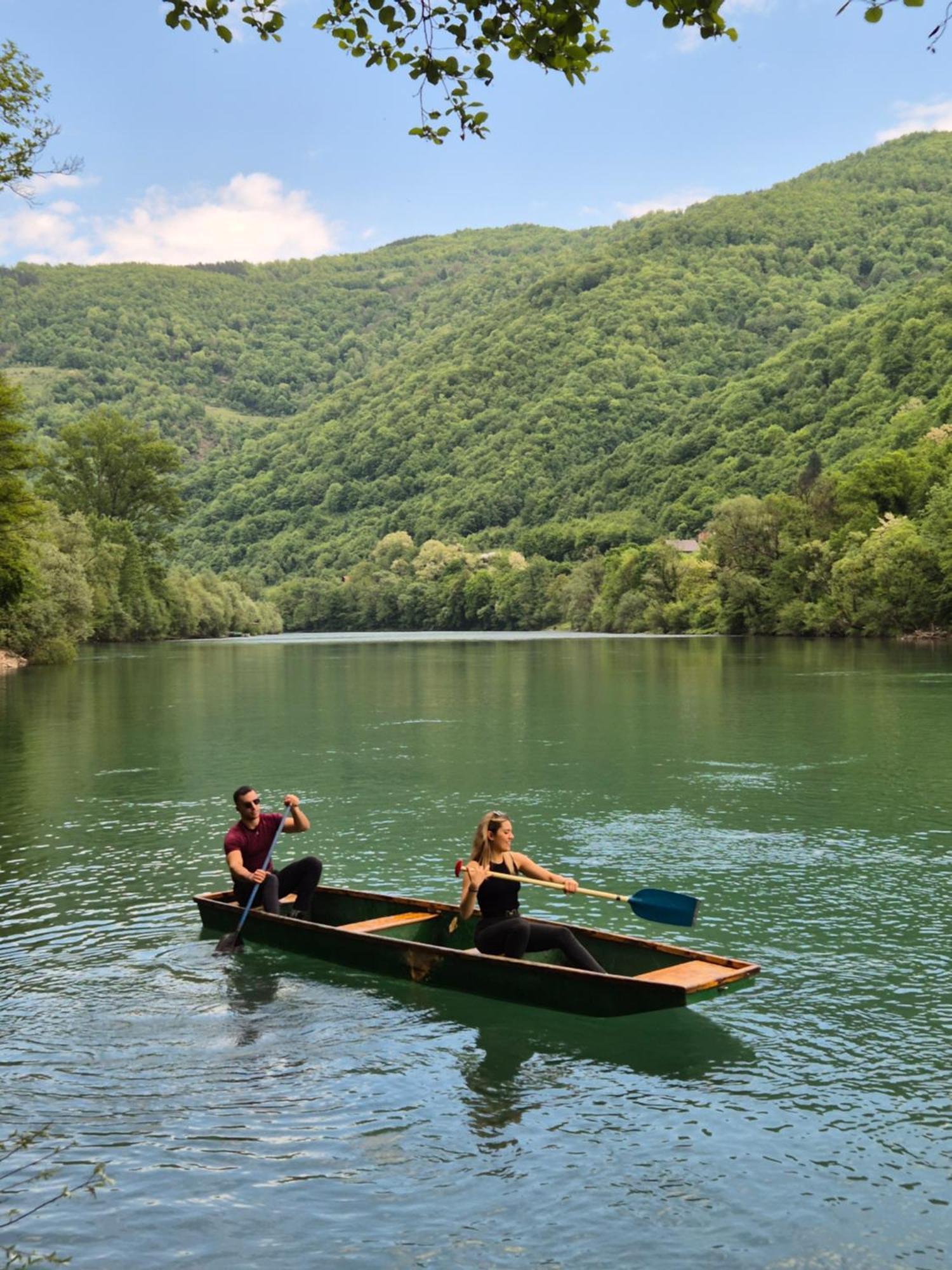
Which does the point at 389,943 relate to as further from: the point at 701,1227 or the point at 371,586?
the point at 371,586

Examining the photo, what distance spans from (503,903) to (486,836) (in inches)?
26.1

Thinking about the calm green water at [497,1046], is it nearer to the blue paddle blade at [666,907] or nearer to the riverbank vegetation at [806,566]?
the blue paddle blade at [666,907]

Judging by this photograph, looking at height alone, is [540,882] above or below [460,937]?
above

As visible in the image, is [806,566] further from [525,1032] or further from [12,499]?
[525,1032]

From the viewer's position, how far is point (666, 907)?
12.4 meters

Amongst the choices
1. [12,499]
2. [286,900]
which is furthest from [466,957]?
[12,499]

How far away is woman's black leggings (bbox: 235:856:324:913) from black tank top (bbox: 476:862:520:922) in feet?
9.61

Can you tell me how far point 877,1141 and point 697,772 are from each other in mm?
18959

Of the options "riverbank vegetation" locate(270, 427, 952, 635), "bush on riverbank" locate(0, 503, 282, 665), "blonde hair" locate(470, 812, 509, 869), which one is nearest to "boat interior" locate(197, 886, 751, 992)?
"blonde hair" locate(470, 812, 509, 869)

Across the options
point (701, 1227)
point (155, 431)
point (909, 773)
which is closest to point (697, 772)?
point (909, 773)

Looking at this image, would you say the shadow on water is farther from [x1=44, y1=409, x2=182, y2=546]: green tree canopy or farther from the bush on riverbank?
[x1=44, y1=409, x2=182, y2=546]: green tree canopy

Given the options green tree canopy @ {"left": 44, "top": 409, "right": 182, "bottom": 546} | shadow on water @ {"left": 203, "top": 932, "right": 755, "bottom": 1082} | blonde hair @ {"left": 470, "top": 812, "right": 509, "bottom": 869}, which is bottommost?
shadow on water @ {"left": 203, "top": 932, "right": 755, "bottom": 1082}

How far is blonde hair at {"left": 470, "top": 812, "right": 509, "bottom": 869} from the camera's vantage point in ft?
39.3

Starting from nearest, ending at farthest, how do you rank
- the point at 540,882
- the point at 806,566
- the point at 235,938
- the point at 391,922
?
the point at 540,882 < the point at 391,922 < the point at 235,938 < the point at 806,566
